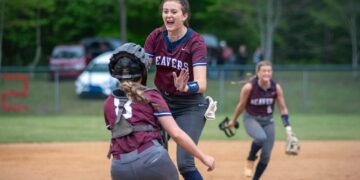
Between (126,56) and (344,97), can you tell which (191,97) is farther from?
(344,97)

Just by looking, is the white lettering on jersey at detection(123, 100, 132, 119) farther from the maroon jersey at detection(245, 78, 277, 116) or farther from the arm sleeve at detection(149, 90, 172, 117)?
the maroon jersey at detection(245, 78, 277, 116)

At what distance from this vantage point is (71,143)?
49.3 ft

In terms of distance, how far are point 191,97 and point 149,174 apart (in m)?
2.03

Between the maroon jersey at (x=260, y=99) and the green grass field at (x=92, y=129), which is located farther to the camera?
the green grass field at (x=92, y=129)

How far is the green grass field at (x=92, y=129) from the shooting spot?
1634 centimetres

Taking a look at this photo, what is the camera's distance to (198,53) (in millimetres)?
6703

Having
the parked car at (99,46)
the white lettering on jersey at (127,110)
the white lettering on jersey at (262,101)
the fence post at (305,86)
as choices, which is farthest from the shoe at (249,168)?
the parked car at (99,46)

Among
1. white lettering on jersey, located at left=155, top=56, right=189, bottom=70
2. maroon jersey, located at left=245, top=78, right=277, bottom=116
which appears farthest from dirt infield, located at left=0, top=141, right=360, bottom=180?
white lettering on jersey, located at left=155, top=56, right=189, bottom=70

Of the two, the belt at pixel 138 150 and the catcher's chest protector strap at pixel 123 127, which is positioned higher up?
the catcher's chest protector strap at pixel 123 127

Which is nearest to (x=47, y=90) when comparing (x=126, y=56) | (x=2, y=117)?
(x=2, y=117)

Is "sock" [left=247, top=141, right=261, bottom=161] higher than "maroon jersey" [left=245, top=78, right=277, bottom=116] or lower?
lower

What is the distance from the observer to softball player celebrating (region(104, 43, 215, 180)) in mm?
4930

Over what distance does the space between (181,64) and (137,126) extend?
1901mm

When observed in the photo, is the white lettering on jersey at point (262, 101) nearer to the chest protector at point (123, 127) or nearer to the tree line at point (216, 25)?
the chest protector at point (123, 127)
